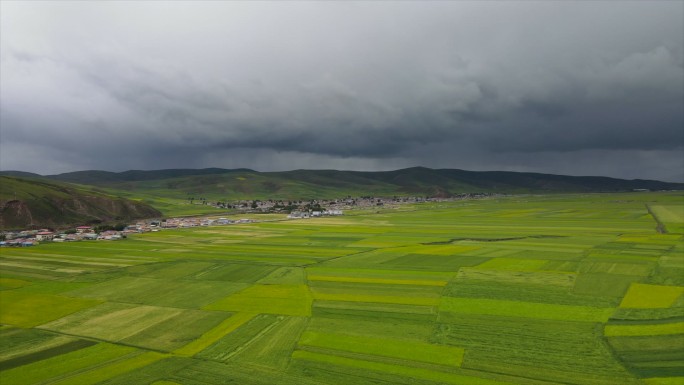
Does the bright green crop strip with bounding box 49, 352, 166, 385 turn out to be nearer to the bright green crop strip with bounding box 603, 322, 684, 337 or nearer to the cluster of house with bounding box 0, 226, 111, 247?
the bright green crop strip with bounding box 603, 322, 684, 337

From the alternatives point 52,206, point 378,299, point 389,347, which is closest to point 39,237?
point 52,206

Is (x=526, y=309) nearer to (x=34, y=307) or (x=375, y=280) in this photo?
(x=375, y=280)

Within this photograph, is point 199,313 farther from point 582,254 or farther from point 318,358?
point 582,254

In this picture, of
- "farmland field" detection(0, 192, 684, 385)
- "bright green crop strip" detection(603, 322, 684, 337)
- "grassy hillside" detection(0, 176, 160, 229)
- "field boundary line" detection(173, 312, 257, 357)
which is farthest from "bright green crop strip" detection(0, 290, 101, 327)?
"grassy hillside" detection(0, 176, 160, 229)

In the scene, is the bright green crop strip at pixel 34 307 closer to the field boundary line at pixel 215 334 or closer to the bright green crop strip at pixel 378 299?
the field boundary line at pixel 215 334

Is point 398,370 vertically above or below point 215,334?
above

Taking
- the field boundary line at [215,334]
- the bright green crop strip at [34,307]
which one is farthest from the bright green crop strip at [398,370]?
the bright green crop strip at [34,307]
